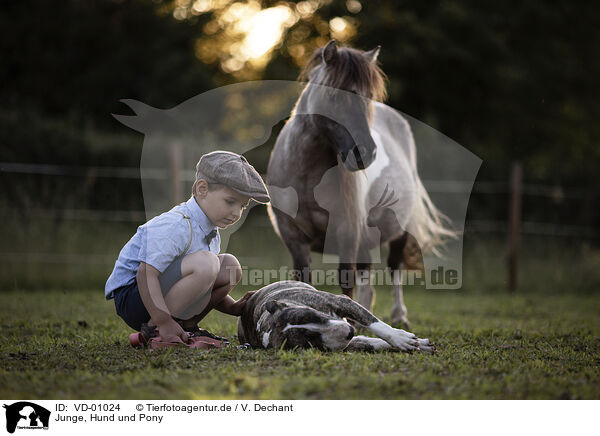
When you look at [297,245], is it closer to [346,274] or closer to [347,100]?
[346,274]

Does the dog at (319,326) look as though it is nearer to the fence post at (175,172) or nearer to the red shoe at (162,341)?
the red shoe at (162,341)

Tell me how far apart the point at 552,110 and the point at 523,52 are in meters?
1.77

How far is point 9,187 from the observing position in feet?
27.2

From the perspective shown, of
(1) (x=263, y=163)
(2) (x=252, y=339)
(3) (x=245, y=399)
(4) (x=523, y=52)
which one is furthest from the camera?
(4) (x=523, y=52)

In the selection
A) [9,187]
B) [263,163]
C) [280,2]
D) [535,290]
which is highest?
[280,2]

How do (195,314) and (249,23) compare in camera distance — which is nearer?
(195,314)

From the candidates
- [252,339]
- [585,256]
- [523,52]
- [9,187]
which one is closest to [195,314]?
[252,339]

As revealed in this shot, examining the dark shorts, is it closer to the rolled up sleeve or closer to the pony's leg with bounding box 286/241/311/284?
the rolled up sleeve

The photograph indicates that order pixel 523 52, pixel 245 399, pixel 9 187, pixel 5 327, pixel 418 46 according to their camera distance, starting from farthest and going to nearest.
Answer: pixel 523 52
pixel 418 46
pixel 9 187
pixel 5 327
pixel 245 399

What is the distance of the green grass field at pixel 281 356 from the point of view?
2.37m

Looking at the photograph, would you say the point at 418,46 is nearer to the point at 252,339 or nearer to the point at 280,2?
the point at 280,2

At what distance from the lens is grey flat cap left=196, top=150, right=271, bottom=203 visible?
312cm
